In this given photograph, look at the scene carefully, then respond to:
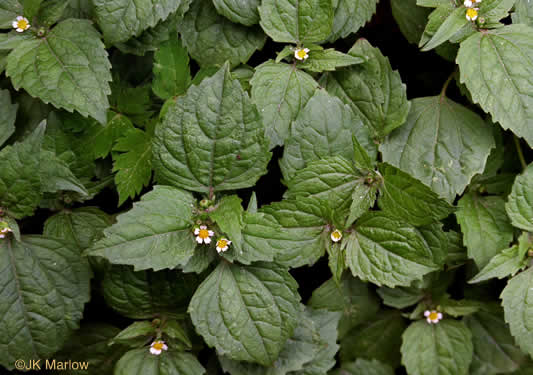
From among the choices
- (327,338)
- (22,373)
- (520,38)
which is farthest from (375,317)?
(22,373)

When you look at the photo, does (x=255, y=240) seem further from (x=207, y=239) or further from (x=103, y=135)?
(x=103, y=135)

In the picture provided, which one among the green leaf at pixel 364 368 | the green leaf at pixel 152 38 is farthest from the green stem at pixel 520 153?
the green leaf at pixel 152 38

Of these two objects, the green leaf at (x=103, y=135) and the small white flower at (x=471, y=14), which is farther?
the green leaf at (x=103, y=135)

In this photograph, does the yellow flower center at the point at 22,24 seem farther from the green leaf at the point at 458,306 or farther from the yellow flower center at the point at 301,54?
the green leaf at the point at 458,306

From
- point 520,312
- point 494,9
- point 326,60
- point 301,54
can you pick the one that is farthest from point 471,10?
point 520,312

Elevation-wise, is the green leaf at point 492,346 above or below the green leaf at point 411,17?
below

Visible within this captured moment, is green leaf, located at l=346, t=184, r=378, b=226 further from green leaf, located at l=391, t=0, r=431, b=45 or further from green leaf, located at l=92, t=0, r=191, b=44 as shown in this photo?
green leaf, located at l=92, t=0, r=191, b=44

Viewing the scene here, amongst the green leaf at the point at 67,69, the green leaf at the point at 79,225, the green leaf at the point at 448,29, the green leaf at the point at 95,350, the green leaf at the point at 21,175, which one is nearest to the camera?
the green leaf at the point at 21,175
